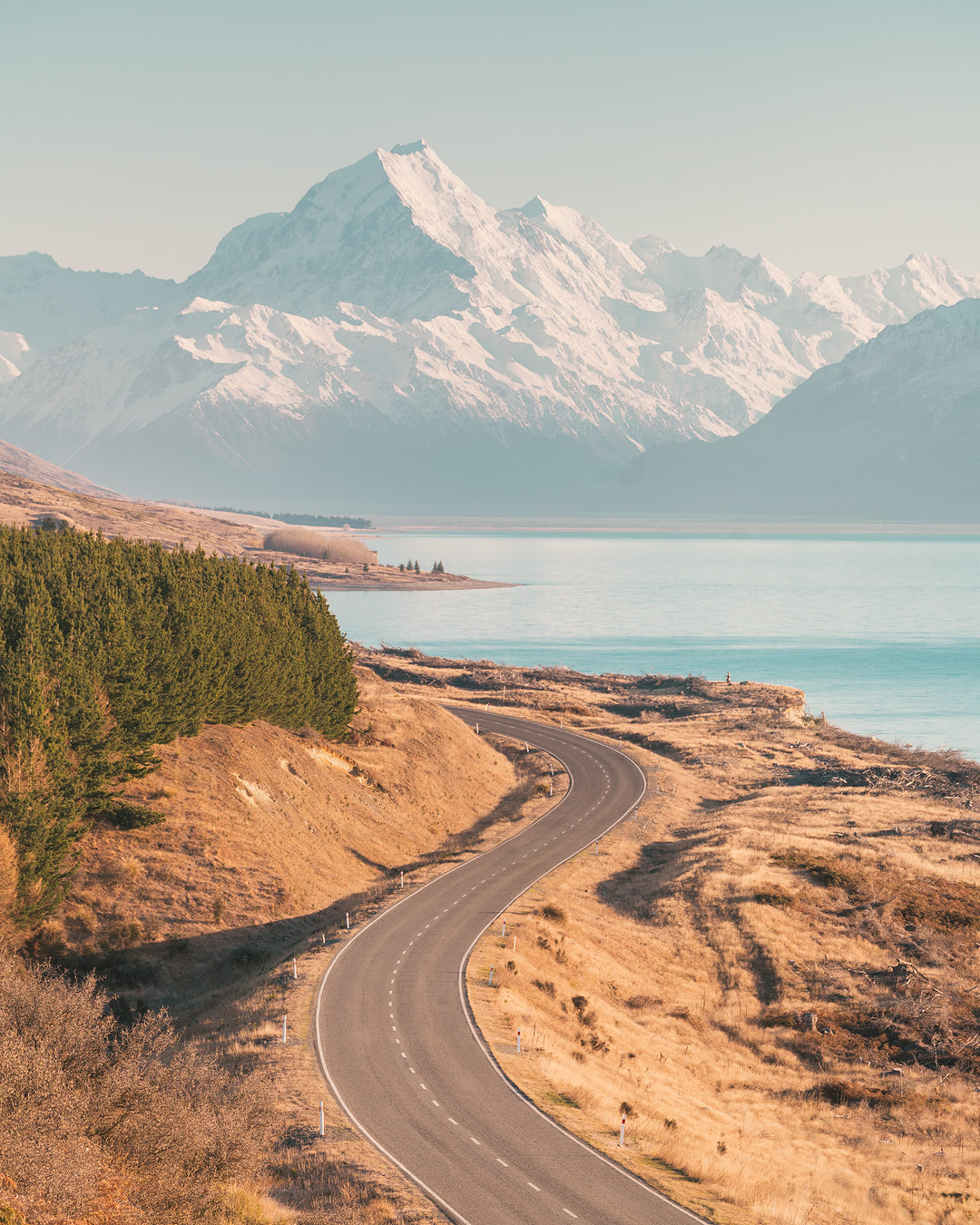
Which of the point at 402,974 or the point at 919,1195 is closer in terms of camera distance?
the point at 919,1195

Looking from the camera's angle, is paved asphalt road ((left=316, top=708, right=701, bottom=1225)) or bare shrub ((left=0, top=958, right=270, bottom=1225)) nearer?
bare shrub ((left=0, top=958, right=270, bottom=1225))

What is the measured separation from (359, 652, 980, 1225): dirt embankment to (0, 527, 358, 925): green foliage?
63.5ft

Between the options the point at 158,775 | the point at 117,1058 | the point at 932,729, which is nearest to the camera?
the point at 117,1058

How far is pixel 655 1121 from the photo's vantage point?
35.6 metres

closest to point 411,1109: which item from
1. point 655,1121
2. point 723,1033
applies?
point 655,1121

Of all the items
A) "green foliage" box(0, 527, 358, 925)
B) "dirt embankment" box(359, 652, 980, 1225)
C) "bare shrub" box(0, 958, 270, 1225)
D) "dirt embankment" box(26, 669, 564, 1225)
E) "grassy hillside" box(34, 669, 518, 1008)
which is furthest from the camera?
"grassy hillside" box(34, 669, 518, 1008)

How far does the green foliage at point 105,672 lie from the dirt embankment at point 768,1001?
63.5 ft

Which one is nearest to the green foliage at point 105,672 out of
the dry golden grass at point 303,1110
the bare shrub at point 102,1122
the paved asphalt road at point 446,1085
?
the dry golden grass at point 303,1110

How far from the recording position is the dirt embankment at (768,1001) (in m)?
34.6

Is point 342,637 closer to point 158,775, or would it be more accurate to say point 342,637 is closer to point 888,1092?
point 158,775

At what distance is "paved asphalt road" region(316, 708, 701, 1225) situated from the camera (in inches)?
1110

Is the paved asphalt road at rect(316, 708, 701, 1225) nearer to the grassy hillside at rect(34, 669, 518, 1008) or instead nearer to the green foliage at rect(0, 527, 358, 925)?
the grassy hillside at rect(34, 669, 518, 1008)

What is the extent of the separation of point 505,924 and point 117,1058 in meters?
27.6

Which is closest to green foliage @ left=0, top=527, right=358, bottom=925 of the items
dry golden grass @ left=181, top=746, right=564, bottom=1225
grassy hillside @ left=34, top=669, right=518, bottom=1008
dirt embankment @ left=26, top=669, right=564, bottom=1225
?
grassy hillside @ left=34, top=669, right=518, bottom=1008
